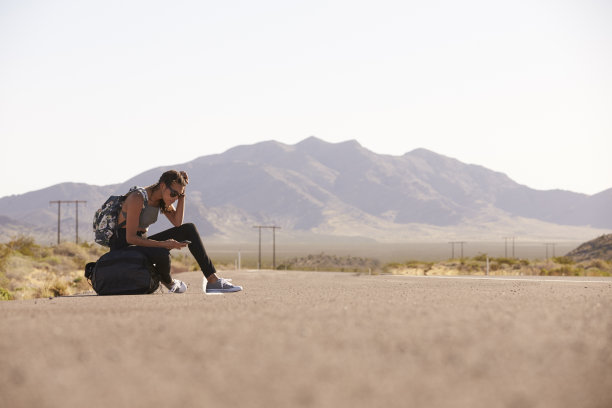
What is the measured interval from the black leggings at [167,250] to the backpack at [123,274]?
0.47 feet

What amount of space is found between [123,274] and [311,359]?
417 centimetres

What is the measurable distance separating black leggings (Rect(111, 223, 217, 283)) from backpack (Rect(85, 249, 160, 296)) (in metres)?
0.14

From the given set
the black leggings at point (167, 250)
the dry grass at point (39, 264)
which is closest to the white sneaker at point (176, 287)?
the black leggings at point (167, 250)

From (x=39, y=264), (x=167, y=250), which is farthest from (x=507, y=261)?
(x=167, y=250)

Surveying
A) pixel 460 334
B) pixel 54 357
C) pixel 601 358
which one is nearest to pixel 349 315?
pixel 460 334

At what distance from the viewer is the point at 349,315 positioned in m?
3.80

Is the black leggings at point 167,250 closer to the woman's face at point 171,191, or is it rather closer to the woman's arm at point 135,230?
the woman's arm at point 135,230

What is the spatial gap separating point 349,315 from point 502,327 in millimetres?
890

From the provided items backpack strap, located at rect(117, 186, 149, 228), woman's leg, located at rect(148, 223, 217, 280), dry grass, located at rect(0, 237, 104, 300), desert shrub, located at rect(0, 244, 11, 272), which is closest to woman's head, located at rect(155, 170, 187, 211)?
backpack strap, located at rect(117, 186, 149, 228)

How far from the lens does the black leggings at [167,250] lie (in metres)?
6.62

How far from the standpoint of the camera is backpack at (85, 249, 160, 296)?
6410mm

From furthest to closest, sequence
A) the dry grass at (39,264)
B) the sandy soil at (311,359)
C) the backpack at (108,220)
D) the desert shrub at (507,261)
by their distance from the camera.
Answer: the desert shrub at (507,261)
the dry grass at (39,264)
the backpack at (108,220)
the sandy soil at (311,359)

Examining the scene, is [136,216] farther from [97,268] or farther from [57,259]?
[57,259]

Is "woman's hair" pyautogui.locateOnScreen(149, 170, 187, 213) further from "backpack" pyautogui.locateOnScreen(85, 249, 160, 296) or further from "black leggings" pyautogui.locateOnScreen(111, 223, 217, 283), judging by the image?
"backpack" pyautogui.locateOnScreen(85, 249, 160, 296)
